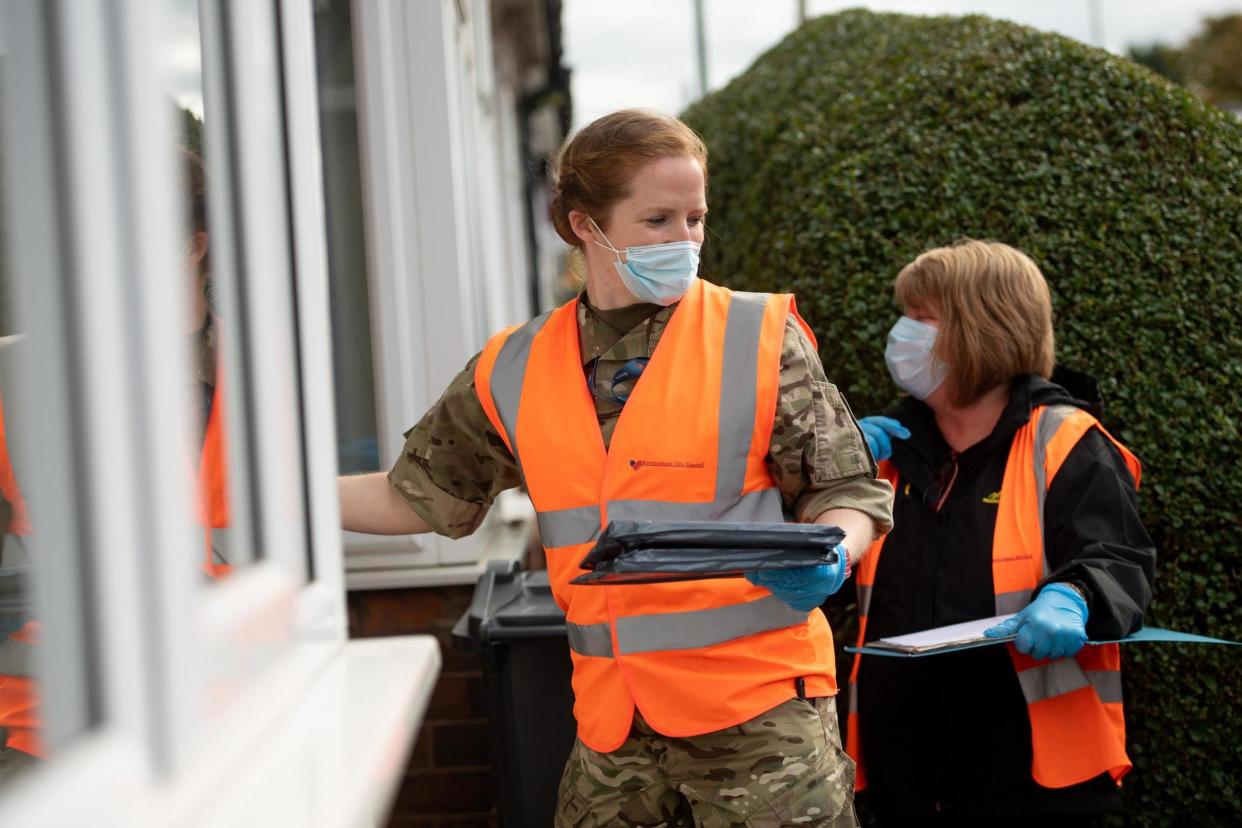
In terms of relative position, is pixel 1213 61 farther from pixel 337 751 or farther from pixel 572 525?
pixel 337 751

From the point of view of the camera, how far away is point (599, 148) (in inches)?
88.0

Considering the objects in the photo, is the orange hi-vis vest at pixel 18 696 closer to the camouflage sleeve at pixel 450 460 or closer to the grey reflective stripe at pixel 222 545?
the grey reflective stripe at pixel 222 545

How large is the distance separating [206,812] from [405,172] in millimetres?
3133

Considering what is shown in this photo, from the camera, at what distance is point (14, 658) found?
180 cm

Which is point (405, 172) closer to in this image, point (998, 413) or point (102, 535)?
point (998, 413)

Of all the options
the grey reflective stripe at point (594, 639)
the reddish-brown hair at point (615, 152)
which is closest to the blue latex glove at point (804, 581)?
the grey reflective stripe at point (594, 639)

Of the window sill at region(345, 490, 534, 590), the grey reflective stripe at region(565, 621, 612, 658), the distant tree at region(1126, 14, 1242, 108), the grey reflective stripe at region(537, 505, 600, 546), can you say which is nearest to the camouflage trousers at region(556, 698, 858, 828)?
the grey reflective stripe at region(565, 621, 612, 658)

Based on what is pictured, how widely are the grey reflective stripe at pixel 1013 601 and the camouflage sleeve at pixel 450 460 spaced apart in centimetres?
113

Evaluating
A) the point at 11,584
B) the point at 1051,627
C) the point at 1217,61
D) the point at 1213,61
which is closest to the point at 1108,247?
the point at 1051,627

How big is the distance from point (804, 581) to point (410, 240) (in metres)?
2.22

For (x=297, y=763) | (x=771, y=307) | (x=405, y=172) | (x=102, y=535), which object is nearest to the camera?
(x=102, y=535)

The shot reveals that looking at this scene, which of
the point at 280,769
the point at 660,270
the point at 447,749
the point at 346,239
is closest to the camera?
the point at 280,769

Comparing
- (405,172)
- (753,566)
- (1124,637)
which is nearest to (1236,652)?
(1124,637)

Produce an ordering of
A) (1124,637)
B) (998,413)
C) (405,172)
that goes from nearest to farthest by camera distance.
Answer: (1124,637) → (998,413) → (405,172)
